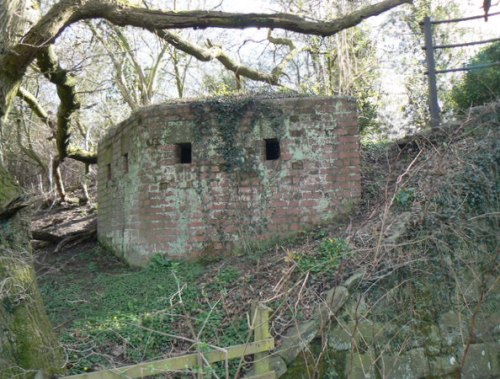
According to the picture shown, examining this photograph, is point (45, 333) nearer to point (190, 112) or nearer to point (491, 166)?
point (190, 112)

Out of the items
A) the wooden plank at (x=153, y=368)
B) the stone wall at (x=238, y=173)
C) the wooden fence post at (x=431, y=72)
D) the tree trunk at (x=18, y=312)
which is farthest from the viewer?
the wooden fence post at (x=431, y=72)

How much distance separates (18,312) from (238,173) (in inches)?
141

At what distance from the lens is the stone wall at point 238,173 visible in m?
6.52

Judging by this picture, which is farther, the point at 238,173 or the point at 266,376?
the point at 238,173

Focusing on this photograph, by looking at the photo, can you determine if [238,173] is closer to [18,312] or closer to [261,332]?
[261,332]

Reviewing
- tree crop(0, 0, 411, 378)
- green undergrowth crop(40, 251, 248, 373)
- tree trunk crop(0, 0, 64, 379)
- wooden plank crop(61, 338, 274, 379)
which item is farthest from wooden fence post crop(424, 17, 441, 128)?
tree trunk crop(0, 0, 64, 379)

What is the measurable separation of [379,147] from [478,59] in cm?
300

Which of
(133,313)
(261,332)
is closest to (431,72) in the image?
(261,332)

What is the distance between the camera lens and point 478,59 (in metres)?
8.98

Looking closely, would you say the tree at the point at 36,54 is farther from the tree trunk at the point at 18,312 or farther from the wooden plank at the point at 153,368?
the wooden plank at the point at 153,368

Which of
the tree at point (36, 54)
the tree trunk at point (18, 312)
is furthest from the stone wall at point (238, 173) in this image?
the tree trunk at point (18, 312)

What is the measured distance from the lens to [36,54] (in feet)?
17.7

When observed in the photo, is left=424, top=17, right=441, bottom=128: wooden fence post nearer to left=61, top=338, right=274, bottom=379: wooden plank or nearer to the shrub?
the shrub

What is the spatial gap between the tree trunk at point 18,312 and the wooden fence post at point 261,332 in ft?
5.64
